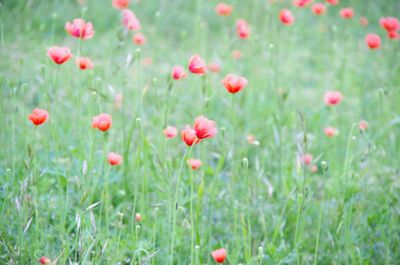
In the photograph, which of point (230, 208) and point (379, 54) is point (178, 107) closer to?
point (230, 208)

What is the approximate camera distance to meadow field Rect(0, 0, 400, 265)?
1983 mm

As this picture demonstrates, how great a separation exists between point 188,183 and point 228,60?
4.66ft

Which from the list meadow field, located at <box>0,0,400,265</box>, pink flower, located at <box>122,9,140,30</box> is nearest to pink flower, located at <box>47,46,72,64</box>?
meadow field, located at <box>0,0,400,265</box>

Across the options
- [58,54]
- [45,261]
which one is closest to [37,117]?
[58,54]

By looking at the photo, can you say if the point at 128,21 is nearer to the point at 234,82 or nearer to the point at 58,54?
the point at 58,54

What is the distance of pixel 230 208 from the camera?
8.09ft

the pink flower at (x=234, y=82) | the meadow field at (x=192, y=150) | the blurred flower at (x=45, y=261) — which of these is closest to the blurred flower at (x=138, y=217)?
the meadow field at (x=192, y=150)

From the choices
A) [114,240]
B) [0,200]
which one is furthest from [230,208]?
[0,200]

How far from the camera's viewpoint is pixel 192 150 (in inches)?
110

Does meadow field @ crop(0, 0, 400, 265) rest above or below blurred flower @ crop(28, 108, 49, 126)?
below

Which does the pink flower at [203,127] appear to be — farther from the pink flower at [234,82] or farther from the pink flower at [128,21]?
the pink flower at [128,21]

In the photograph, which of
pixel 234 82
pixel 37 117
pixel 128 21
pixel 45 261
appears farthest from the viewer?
pixel 128 21

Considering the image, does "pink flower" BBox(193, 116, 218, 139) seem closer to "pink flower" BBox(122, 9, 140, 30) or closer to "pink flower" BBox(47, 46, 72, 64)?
"pink flower" BBox(47, 46, 72, 64)

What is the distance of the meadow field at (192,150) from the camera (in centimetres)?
198
